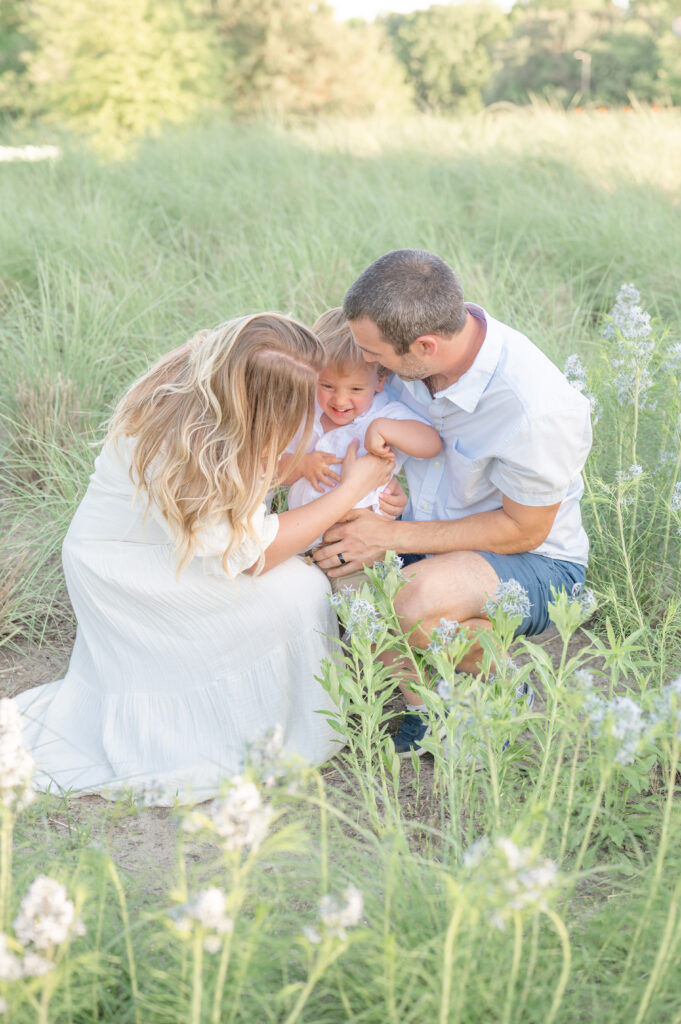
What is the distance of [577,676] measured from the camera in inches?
70.7

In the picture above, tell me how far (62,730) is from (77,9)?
18912 mm

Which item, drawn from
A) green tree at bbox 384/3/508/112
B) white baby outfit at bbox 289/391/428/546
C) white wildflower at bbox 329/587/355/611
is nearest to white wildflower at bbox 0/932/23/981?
white wildflower at bbox 329/587/355/611

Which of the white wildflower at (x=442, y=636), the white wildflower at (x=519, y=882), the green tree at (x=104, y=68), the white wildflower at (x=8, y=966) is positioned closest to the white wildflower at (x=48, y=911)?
the white wildflower at (x=8, y=966)

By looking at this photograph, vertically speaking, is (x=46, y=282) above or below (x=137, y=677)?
above

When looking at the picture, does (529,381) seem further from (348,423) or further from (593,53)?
(593,53)

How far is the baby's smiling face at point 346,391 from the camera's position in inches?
120

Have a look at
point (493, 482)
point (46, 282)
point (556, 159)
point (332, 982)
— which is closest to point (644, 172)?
point (556, 159)

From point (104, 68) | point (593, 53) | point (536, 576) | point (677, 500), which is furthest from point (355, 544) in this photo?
point (593, 53)

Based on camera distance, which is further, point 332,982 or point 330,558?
point 330,558

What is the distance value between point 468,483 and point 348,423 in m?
0.47

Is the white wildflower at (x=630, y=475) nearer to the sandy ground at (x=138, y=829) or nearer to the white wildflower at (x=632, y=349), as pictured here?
the white wildflower at (x=632, y=349)

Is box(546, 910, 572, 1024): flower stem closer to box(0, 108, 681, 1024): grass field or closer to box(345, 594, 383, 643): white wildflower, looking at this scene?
box(0, 108, 681, 1024): grass field

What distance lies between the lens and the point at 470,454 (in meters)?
2.95

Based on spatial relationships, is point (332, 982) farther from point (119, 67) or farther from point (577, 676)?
point (119, 67)
